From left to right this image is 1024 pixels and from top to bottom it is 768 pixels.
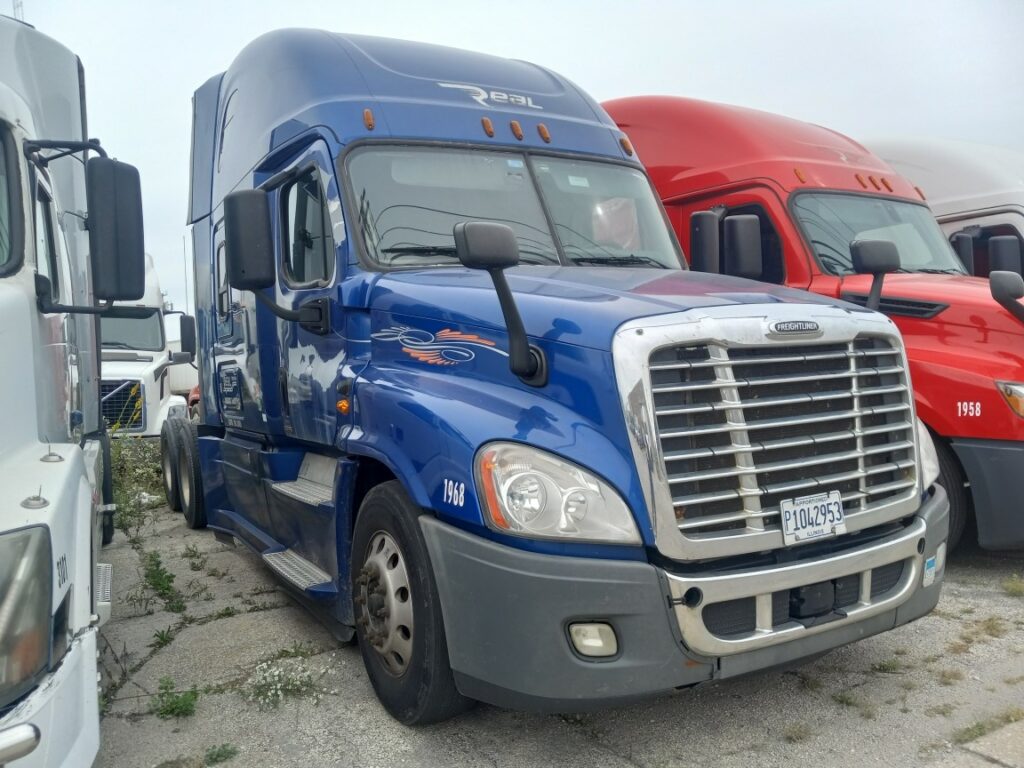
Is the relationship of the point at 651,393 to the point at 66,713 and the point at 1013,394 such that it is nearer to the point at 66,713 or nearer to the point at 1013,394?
the point at 66,713

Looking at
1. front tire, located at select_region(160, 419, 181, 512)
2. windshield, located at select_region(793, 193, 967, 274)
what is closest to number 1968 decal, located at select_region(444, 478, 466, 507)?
windshield, located at select_region(793, 193, 967, 274)

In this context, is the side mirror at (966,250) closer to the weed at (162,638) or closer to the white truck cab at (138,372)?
the weed at (162,638)

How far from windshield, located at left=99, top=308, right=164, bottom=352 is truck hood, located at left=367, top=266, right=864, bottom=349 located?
379 inches

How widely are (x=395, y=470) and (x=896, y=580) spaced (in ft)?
6.67

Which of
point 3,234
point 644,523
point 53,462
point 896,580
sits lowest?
point 896,580

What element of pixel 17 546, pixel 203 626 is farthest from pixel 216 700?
pixel 17 546

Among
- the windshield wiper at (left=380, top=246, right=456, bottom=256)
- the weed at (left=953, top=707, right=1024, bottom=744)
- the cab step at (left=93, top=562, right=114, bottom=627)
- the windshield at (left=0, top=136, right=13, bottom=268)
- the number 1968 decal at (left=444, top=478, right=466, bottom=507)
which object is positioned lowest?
the weed at (left=953, top=707, right=1024, bottom=744)

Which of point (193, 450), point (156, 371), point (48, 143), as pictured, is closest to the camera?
point (48, 143)

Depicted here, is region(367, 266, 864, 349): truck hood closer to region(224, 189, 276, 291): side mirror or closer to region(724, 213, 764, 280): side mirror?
region(224, 189, 276, 291): side mirror

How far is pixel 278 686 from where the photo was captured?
4031 mm

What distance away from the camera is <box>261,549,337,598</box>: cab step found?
14.1 feet

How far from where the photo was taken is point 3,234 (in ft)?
11.2

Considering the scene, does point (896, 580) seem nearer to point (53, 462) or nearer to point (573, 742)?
point (573, 742)

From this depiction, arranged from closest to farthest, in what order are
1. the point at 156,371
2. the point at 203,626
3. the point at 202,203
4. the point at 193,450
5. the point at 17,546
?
the point at 17,546
the point at 203,626
the point at 202,203
the point at 193,450
the point at 156,371
